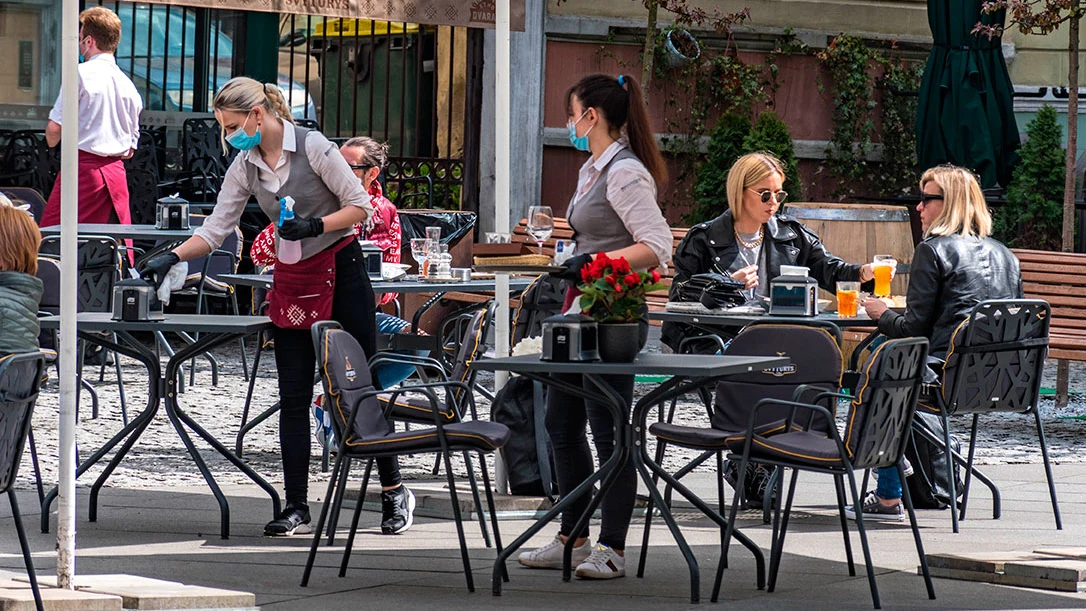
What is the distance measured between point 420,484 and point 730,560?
6.34 feet

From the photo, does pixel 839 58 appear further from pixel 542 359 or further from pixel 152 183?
pixel 542 359

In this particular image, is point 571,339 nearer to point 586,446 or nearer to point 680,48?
point 586,446

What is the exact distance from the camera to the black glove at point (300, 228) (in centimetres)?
645

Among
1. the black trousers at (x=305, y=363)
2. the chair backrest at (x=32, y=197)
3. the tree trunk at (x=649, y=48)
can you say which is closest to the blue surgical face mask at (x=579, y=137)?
the black trousers at (x=305, y=363)

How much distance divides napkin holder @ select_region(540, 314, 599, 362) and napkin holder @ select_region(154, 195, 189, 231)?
15.8ft

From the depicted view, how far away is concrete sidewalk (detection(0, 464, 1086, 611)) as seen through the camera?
18.1 feet

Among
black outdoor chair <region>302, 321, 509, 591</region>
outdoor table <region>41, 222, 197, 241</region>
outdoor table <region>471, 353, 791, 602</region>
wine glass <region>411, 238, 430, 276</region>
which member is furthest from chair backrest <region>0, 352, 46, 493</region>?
outdoor table <region>41, 222, 197, 241</region>

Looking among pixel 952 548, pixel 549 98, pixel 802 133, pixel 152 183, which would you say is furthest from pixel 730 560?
pixel 802 133

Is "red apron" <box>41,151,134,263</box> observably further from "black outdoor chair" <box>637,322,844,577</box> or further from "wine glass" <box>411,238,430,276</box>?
"black outdoor chair" <box>637,322,844,577</box>

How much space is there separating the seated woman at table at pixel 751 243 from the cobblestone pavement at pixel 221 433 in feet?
Answer: 3.46

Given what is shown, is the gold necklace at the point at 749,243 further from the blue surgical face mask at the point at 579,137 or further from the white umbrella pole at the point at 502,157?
the blue surgical face mask at the point at 579,137

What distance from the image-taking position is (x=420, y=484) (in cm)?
777

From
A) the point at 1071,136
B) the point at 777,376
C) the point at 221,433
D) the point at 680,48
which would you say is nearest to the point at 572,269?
the point at 777,376

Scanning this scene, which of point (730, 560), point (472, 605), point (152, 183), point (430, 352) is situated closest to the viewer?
point (472, 605)
